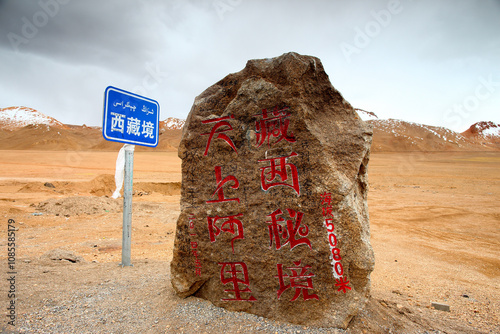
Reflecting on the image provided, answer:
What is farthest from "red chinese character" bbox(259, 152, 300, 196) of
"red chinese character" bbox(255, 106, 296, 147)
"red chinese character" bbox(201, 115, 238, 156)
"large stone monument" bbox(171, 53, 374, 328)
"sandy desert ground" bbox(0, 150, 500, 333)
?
"sandy desert ground" bbox(0, 150, 500, 333)

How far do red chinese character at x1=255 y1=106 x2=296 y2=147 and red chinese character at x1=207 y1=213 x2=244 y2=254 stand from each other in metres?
0.87

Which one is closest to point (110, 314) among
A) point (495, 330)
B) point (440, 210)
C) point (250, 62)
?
point (250, 62)

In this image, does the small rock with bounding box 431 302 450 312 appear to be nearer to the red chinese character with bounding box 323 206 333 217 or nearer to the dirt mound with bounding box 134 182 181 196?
the red chinese character with bounding box 323 206 333 217

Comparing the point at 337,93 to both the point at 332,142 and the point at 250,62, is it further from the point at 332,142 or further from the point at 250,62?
the point at 250,62

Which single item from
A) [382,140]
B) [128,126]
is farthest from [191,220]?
[382,140]

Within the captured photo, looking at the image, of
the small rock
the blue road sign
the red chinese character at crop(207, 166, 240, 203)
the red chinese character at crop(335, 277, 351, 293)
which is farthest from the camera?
the blue road sign

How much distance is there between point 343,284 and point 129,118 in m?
3.73

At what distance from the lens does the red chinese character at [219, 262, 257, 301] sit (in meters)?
3.09

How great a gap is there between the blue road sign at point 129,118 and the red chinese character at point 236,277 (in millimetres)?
2486

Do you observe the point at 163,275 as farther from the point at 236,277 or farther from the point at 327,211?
the point at 327,211

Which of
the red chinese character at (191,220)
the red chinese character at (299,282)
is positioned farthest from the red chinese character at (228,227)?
the red chinese character at (299,282)

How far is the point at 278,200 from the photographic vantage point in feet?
9.98

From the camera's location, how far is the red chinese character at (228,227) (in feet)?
10.3

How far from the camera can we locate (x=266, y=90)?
10.7 ft
